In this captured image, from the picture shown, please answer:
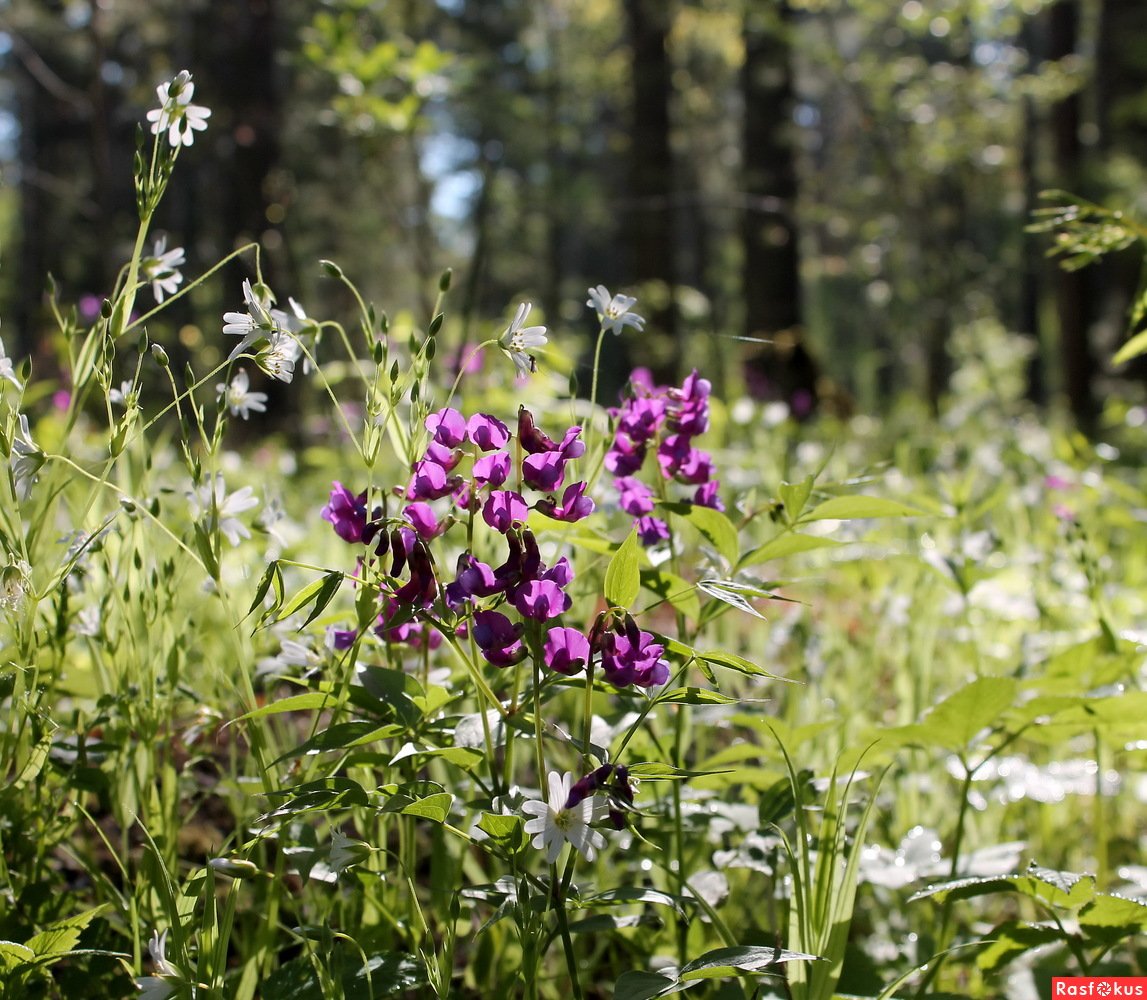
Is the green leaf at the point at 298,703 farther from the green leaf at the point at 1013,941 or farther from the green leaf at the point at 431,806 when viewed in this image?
the green leaf at the point at 1013,941

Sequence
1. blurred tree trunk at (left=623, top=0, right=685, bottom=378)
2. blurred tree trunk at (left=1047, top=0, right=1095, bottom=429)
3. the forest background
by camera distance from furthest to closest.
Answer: blurred tree trunk at (left=1047, top=0, right=1095, bottom=429) < blurred tree trunk at (left=623, top=0, right=685, bottom=378) < the forest background

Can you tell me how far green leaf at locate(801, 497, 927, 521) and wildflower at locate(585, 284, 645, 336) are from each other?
0.30 meters

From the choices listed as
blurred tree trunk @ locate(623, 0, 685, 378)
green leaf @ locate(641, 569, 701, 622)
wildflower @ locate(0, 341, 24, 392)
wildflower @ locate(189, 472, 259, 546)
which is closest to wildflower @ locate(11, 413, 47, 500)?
wildflower @ locate(0, 341, 24, 392)

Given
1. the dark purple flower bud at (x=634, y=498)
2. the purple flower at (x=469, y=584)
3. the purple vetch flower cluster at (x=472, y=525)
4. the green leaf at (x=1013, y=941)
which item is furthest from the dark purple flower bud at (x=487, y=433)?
the green leaf at (x=1013, y=941)

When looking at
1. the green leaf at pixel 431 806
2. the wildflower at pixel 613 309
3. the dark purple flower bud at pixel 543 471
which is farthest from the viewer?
the wildflower at pixel 613 309

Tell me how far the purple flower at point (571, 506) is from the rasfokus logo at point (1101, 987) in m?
0.83

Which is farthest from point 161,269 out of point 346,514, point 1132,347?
point 1132,347

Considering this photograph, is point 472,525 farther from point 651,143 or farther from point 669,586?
point 651,143

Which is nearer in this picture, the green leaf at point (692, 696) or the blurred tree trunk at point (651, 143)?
the green leaf at point (692, 696)

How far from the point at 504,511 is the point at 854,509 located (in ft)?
1.56

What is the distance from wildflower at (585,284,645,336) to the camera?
113 cm

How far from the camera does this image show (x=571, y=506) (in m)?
1.01

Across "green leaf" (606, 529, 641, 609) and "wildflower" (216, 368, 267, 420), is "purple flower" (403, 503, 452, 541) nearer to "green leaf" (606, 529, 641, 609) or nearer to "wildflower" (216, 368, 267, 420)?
"green leaf" (606, 529, 641, 609)

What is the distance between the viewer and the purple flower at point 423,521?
96 centimetres
